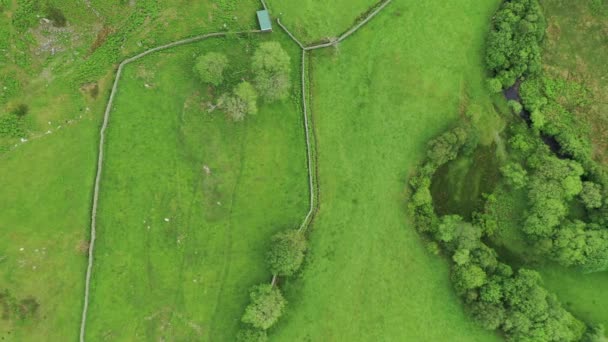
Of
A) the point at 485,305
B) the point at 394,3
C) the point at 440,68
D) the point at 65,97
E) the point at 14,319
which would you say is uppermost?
the point at 394,3

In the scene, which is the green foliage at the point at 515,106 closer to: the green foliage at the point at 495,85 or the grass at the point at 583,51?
the green foliage at the point at 495,85

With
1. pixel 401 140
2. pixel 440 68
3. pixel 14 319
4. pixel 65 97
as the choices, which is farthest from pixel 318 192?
pixel 14 319

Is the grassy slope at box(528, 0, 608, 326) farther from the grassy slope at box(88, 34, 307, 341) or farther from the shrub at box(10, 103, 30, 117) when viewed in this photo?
the shrub at box(10, 103, 30, 117)

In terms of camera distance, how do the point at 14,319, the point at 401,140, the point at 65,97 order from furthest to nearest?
1. the point at 401,140
2. the point at 65,97
3. the point at 14,319

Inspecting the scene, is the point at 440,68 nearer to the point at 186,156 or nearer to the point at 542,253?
the point at 542,253

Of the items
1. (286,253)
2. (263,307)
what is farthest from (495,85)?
(263,307)
